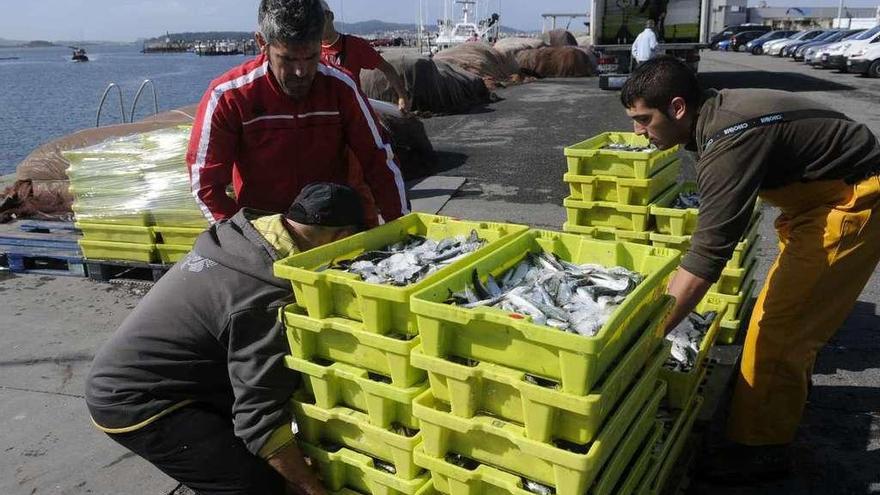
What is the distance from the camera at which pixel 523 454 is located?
209cm

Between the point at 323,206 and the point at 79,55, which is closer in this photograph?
the point at 323,206

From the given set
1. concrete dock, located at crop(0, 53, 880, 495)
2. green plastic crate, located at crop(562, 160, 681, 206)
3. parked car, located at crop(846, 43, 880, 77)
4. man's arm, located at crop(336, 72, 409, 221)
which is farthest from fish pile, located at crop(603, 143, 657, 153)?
parked car, located at crop(846, 43, 880, 77)

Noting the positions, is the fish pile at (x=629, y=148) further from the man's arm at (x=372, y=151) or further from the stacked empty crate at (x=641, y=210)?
the man's arm at (x=372, y=151)

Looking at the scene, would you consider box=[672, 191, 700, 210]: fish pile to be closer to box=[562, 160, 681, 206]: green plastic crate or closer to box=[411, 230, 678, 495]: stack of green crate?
box=[562, 160, 681, 206]: green plastic crate

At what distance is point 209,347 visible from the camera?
2566mm

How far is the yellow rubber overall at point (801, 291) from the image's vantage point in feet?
9.54

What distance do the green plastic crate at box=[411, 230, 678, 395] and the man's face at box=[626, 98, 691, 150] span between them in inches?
27.0

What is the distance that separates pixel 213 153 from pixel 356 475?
1765 millimetres

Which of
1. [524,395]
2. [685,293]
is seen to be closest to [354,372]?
[524,395]

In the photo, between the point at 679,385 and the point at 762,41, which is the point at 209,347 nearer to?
the point at 679,385

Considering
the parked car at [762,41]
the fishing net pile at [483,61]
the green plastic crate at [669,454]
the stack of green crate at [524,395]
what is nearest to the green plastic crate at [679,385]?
the green plastic crate at [669,454]

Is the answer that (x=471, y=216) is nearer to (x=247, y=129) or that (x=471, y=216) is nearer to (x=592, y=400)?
(x=247, y=129)

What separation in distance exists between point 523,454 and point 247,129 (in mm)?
2182

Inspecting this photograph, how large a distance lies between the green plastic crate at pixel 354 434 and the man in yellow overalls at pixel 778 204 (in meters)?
1.21
